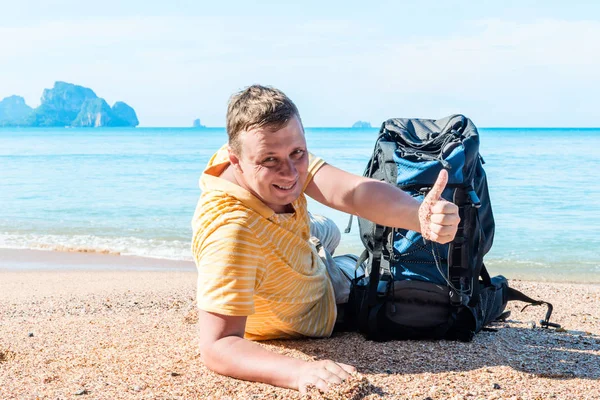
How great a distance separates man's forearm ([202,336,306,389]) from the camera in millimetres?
2879

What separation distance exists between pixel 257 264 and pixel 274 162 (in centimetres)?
50

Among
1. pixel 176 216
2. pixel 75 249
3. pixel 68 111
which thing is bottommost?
pixel 75 249

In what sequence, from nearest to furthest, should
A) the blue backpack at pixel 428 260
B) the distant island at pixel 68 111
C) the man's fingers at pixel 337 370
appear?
1. the man's fingers at pixel 337 370
2. the blue backpack at pixel 428 260
3. the distant island at pixel 68 111

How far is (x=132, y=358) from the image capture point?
3604mm

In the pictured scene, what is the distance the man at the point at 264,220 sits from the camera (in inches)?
113

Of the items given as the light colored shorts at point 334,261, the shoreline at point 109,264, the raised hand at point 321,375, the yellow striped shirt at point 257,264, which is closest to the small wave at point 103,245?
the shoreline at point 109,264

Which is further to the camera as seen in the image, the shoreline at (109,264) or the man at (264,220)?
the shoreline at (109,264)

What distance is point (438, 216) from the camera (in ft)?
9.05

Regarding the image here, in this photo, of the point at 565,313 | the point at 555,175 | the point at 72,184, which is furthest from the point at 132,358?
the point at 555,175

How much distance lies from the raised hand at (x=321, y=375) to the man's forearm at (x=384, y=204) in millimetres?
780

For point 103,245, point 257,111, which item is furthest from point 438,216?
point 103,245

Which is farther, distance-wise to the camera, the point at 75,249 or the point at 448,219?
the point at 75,249

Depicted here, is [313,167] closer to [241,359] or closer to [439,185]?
[439,185]

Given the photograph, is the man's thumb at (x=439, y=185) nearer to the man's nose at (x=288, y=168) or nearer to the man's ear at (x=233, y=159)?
the man's nose at (x=288, y=168)
